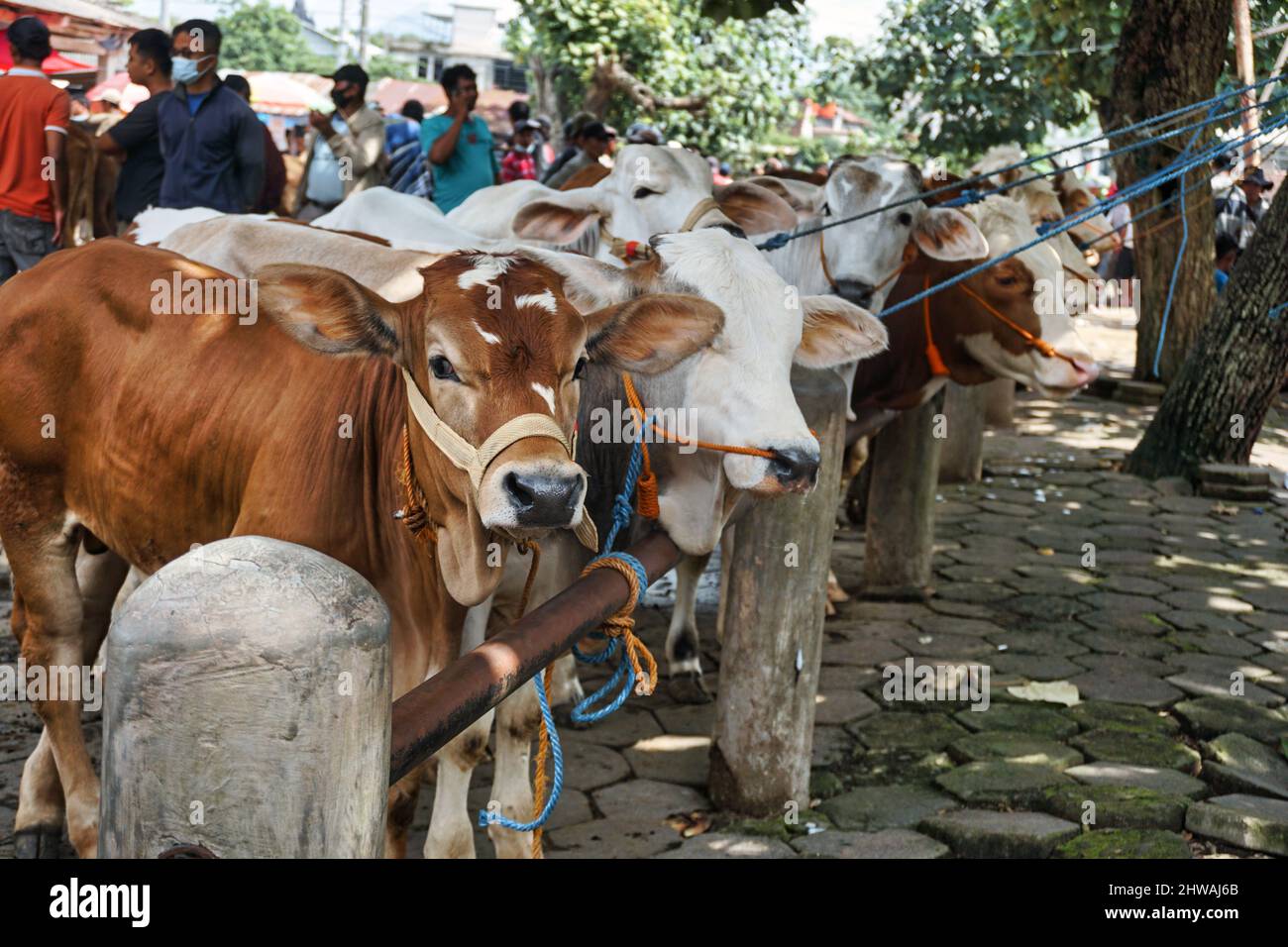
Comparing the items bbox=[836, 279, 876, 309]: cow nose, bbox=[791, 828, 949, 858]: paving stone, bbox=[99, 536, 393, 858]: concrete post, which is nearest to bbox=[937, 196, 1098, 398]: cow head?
bbox=[836, 279, 876, 309]: cow nose

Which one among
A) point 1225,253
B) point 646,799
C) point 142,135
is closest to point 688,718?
point 646,799

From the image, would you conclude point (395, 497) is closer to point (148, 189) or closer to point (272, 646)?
point (272, 646)

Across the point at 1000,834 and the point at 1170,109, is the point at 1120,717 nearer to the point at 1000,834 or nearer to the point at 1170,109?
the point at 1000,834

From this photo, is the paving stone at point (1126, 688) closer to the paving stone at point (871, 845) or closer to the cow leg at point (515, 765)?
the paving stone at point (871, 845)

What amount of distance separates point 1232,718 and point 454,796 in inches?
121

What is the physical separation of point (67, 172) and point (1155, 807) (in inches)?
248

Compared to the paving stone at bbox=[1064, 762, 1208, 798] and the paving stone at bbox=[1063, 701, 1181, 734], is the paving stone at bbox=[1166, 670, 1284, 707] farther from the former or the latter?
the paving stone at bbox=[1064, 762, 1208, 798]

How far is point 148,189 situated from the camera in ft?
25.3

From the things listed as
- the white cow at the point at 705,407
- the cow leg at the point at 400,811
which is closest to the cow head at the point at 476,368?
the white cow at the point at 705,407

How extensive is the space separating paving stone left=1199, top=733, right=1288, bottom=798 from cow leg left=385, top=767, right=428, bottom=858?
Answer: 2679 mm

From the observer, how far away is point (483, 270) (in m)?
2.84

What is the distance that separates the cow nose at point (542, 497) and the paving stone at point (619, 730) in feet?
8.01

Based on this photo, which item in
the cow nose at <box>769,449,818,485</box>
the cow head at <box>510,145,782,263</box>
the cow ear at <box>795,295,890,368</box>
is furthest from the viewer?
the cow head at <box>510,145,782,263</box>

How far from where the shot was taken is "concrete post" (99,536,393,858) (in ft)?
4.91
